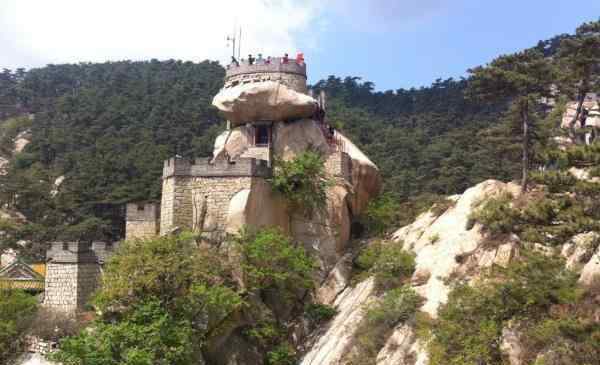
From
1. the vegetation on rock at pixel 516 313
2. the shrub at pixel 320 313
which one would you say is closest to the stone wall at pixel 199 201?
the shrub at pixel 320 313

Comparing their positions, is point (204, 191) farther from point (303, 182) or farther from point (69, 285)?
point (69, 285)

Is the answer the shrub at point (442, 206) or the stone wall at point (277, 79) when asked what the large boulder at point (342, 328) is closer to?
the shrub at point (442, 206)

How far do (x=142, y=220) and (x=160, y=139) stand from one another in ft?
123

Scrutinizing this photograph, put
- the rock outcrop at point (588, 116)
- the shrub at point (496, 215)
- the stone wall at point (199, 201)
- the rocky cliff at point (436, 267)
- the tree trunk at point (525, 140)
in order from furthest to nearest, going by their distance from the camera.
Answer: the rock outcrop at point (588, 116)
the stone wall at point (199, 201)
the tree trunk at point (525, 140)
the rocky cliff at point (436, 267)
the shrub at point (496, 215)

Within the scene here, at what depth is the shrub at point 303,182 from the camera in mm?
30531

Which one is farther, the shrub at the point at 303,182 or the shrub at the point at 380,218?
the shrub at the point at 380,218

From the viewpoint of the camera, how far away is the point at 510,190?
2842 centimetres

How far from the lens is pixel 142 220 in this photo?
31.0m

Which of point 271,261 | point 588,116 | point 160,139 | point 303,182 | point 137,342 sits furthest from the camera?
point 160,139

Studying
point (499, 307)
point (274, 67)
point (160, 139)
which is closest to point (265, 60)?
point (274, 67)

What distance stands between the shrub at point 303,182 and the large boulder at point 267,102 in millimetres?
2874

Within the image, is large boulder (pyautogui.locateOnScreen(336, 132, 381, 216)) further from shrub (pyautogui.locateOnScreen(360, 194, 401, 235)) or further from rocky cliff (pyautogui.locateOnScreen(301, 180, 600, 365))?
rocky cliff (pyautogui.locateOnScreen(301, 180, 600, 365))

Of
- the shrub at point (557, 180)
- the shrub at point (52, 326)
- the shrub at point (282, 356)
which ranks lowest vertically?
the shrub at point (282, 356)

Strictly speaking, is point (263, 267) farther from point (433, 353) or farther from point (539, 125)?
point (539, 125)
